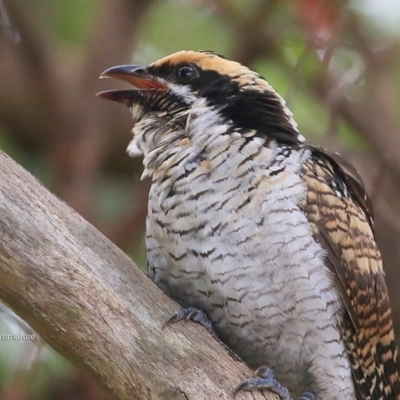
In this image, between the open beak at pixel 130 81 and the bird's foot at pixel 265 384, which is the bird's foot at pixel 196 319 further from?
the open beak at pixel 130 81

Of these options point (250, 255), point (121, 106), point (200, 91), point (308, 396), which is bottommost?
point (308, 396)

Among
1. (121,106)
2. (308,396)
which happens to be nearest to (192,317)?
(308,396)

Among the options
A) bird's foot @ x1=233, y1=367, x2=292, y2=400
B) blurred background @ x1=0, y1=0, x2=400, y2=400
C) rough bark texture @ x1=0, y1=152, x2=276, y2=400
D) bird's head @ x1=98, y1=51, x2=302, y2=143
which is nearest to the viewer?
rough bark texture @ x1=0, y1=152, x2=276, y2=400

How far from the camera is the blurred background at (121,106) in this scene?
358cm

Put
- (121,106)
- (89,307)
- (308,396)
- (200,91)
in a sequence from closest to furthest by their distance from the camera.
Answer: (89,307) → (308,396) → (200,91) → (121,106)

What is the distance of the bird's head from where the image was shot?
2.60 meters

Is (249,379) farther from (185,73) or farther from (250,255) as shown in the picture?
(185,73)

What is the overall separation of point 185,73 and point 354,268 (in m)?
0.78

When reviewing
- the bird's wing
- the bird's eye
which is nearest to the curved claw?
the bird's wing

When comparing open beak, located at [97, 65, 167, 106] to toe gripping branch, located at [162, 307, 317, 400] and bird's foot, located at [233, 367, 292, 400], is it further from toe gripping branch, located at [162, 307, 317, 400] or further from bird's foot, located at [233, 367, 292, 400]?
A: bird's foot, located at [233, 367, 292, 400]

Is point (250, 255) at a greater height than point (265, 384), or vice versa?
point (250, 255)

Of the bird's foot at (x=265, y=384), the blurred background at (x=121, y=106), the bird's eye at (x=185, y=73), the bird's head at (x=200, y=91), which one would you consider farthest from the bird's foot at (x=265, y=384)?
the blurred background at (x=121, y=106)

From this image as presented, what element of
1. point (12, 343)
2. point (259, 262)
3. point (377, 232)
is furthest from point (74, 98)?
point (259, 262)

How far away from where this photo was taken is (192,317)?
2320 millimetres
